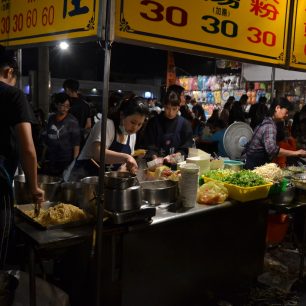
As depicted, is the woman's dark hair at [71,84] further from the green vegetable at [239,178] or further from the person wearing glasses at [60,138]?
the green vegetable at [239,178]

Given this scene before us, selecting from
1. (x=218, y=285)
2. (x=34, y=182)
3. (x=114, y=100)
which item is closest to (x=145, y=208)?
(x=34, y=182)

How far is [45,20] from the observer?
287 cm

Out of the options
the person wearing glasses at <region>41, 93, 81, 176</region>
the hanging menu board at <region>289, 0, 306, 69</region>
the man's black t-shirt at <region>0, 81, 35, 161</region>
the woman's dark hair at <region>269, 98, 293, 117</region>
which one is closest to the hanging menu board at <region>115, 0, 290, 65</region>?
the hanging menu board at <region>289, 0, 306, 69</region>

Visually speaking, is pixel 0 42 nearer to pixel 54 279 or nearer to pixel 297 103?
pixel 54 279

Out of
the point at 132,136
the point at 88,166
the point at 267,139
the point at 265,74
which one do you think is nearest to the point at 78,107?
the point at 132,136

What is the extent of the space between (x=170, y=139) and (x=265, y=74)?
7229 mm

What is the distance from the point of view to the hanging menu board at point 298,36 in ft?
12.6

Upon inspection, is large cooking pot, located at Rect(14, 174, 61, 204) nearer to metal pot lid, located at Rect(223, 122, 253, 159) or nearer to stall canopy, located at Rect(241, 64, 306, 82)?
metal pot lid, located at Rect(223, 122, 253, 159)

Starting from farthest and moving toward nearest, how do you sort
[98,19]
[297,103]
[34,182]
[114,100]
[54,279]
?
[297,103], [114,100], [54,279], [34,182], [98,19]

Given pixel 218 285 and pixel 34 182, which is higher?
pixel 34 182

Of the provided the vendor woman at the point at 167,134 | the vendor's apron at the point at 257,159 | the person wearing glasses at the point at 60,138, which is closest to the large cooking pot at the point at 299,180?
the vendor's apron at the point at 257,159

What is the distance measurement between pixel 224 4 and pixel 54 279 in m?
2.82

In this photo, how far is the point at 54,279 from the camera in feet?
10.5

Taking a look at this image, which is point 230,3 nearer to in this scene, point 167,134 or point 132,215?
point 167,134
